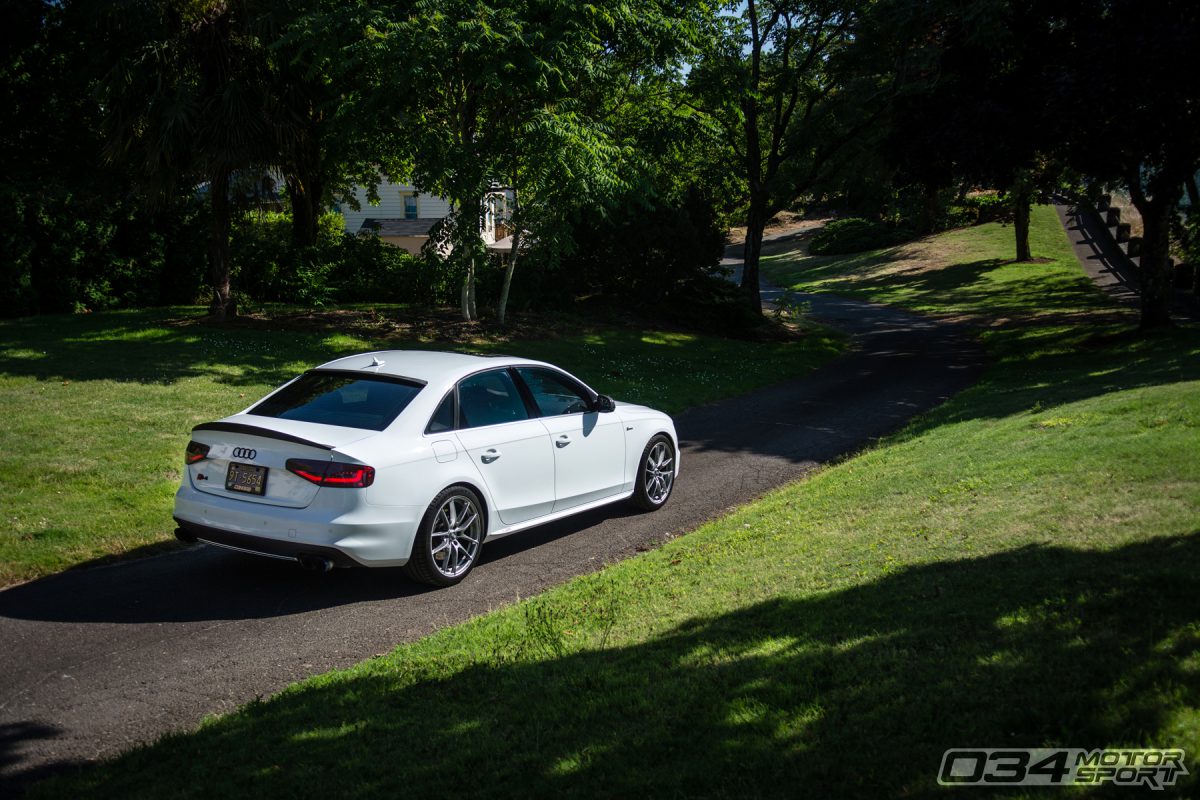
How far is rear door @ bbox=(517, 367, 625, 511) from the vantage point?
320 inches

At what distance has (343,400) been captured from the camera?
7.24m

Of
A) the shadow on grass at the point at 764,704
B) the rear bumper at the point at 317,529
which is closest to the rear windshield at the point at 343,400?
the rear bumper at the point at 317,529

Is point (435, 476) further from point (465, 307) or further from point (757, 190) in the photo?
point (757, 190)

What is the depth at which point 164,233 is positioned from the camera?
2205cm

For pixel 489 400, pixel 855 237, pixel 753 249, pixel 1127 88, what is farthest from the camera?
pixel 855 237

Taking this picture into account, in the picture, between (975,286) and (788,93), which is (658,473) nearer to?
(788,93)

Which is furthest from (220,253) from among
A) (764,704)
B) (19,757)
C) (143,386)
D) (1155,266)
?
(1155,266)

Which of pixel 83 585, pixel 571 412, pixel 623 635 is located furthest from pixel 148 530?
pixel 623 635

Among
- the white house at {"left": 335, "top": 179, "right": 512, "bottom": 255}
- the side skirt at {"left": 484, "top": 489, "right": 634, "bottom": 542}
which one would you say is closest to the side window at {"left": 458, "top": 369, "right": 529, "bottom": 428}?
the side skirt at {"left": 484, "top": 489, "right": 634, "bottom": 542}

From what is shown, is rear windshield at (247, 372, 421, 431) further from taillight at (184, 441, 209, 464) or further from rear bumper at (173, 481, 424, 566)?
rear bumper at (173, 481, 424, 566)

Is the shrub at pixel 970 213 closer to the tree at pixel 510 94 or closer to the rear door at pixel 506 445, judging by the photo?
the tree at pixel 510 94

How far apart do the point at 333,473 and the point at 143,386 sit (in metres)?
8.42

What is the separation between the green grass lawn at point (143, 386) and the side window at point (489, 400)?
308 centimetres

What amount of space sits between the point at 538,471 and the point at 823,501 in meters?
2.85
